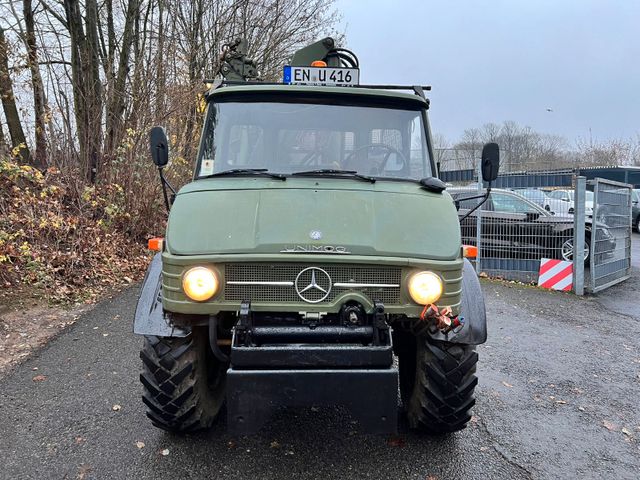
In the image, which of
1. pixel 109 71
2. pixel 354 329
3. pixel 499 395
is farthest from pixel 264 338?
pixel 109 71

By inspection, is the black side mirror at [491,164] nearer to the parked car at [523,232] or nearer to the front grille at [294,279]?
the front grille at [294,279]

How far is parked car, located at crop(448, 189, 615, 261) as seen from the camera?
8.87 m

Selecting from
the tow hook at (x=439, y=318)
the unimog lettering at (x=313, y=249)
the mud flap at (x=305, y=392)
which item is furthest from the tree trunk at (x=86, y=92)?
the tow hook at (x=439, y=318)

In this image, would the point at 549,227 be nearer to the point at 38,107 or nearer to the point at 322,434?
the point at 322,434

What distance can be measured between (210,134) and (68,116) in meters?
6.32

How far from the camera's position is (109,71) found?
10.2 meters

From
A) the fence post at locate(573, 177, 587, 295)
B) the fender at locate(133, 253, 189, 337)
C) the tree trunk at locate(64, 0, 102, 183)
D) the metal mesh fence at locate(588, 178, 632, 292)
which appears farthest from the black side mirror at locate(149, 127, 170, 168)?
the metal mesh fence at locate(588, 178, 632, 292)

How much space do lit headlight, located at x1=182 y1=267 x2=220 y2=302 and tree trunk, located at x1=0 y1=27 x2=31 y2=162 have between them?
692cm

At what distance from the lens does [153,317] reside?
3.00 meters

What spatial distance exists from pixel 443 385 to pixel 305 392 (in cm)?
94

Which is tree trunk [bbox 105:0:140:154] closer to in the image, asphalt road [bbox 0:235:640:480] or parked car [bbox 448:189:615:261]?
asphalt road [bbox 0:235:640:480]

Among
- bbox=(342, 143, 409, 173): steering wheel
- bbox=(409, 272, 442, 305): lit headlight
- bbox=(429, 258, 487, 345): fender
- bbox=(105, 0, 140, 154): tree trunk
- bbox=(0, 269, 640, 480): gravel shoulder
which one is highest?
bbox=(105, 0, 140, 154): tree trunk

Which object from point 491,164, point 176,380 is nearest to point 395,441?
point 176,380

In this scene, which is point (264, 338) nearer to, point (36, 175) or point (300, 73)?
point (300, 73)
